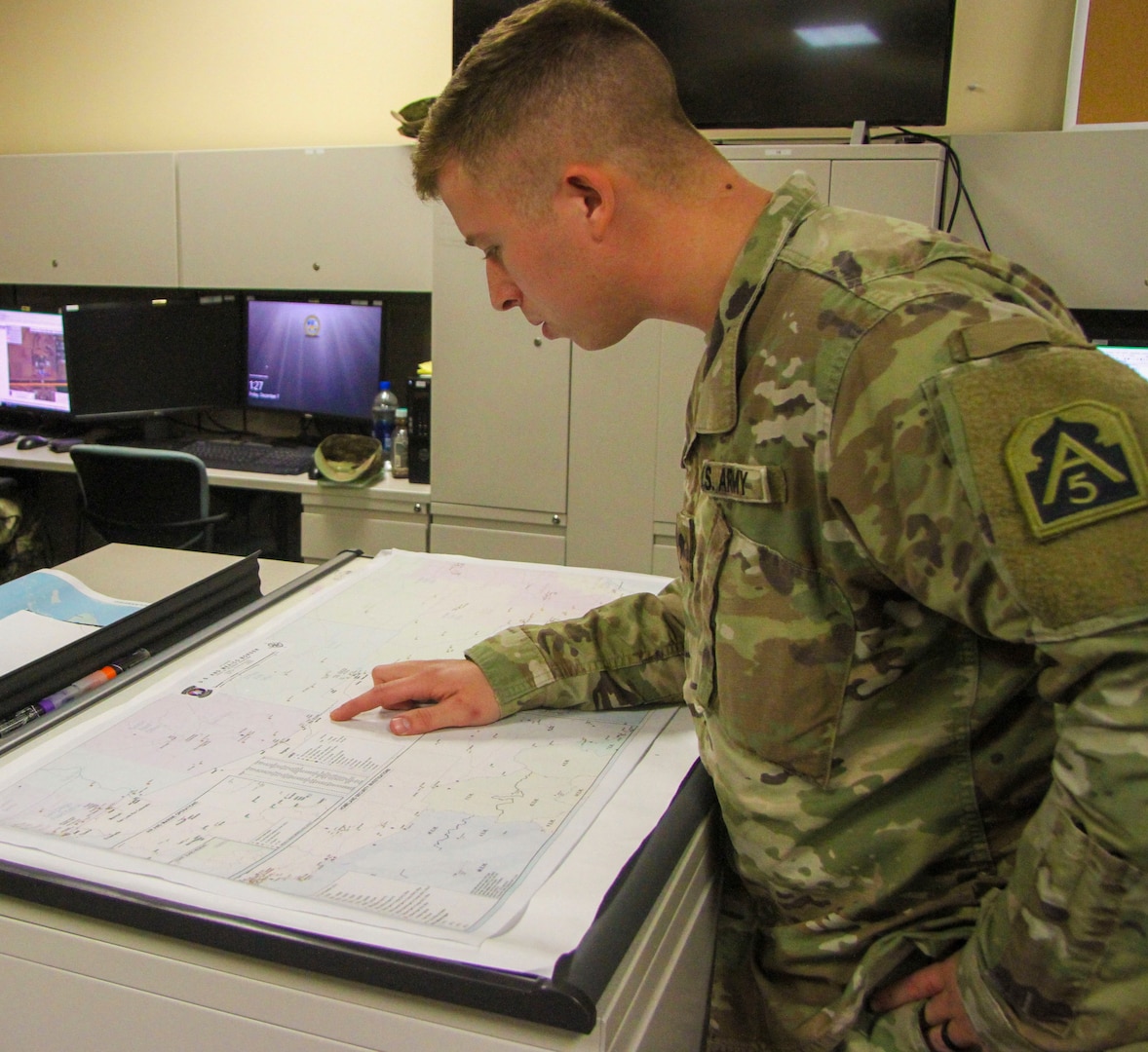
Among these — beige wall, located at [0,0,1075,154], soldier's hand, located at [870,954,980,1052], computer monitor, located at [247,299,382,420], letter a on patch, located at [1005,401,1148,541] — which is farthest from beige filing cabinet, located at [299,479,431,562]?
letter a on patch, located at [1005,401,1148,541]

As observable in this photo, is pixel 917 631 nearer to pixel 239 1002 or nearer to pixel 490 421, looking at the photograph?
pixel 239 1002

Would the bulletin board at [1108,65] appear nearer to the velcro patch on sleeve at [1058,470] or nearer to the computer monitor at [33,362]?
the velcro patch on sleeve at [1058,470]

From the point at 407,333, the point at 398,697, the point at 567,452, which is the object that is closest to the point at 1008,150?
the point at 567,452

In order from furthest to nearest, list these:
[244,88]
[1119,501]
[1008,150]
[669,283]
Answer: [244,88] < [1008,150] < [669,283] < [1119,501]

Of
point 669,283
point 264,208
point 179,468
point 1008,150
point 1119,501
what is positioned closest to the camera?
point 1119,501

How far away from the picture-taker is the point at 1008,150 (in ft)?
8.31

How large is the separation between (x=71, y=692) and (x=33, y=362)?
9.94 ft

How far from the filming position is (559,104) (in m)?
0.86

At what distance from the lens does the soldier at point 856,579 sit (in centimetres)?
60

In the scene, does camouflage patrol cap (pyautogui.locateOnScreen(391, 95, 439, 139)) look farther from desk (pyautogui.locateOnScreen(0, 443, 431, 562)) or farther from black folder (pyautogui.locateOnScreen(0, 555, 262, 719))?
black folder (pyautogui.locateOnScreen(0, 555, 262, 719))

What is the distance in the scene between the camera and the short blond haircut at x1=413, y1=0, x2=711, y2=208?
857mm

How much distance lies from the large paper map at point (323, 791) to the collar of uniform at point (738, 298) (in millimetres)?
326

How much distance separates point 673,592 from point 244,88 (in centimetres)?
332

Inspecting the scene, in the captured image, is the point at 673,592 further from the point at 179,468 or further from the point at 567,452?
the point at 179,468
